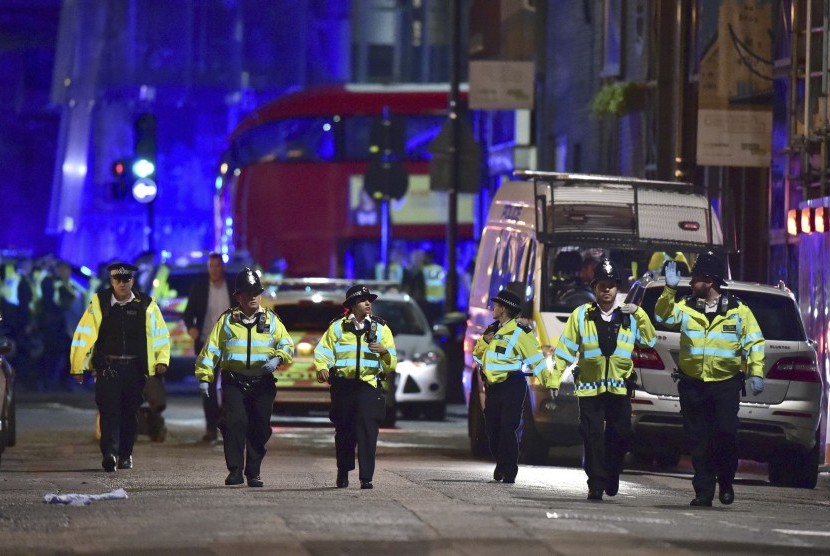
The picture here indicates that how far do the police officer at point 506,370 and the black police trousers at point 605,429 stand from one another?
1178 millimetres

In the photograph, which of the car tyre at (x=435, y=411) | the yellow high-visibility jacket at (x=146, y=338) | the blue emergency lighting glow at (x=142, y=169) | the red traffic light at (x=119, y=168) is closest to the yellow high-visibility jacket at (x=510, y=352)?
the yellow high-visibility jacket at (x=146, y=338)

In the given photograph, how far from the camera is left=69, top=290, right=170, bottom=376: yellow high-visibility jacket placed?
1695 centimetres

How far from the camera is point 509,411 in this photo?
1628cm

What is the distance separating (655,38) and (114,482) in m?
16.1

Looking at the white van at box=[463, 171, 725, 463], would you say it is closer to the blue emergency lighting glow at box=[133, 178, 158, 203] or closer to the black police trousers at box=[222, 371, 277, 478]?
the black police trousers at box=[222, 371, 277, 478]

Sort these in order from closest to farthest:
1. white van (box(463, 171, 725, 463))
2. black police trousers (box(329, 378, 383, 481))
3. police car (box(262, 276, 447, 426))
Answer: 1. black police trousers (box(329, 378, 383, 481))
2. white van (box(463, 171, 725, 463))
3. police car (box(262, 276, 447, 426))

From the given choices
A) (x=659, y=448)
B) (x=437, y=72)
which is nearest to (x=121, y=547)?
(x=659, y=448)

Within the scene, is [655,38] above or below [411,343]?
above

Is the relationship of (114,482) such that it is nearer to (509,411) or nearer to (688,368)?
(509,411)

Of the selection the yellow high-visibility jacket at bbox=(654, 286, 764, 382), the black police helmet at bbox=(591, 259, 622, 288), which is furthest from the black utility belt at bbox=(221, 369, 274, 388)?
the yellow high-visibility jacket at bbox=(654, 286, 764, 382)

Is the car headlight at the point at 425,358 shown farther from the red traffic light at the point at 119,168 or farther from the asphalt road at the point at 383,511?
the red traffic light at the point at 119,168

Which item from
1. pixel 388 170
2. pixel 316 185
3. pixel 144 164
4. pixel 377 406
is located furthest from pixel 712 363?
pixel 316 185

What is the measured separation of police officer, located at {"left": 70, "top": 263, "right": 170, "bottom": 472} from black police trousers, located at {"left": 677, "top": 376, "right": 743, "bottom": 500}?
14.3 feet

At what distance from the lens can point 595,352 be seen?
14.8m
